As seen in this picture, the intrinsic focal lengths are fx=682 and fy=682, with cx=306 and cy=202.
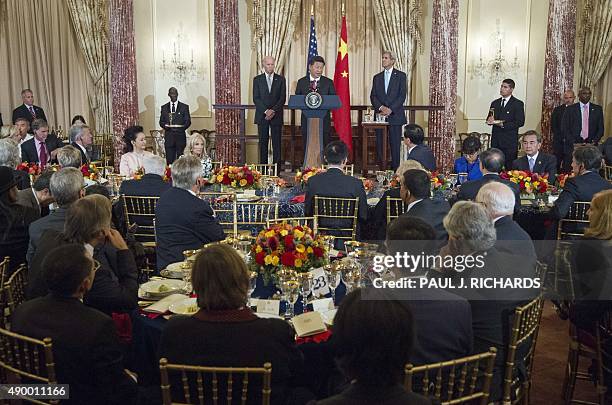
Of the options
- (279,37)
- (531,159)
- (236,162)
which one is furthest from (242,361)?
(279,37)

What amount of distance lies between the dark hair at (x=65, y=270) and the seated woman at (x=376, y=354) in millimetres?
1340

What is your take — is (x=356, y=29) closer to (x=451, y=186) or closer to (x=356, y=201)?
(x=451, y=186)

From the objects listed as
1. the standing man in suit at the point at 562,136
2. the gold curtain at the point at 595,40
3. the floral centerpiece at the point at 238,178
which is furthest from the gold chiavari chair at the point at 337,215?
the gold curtain at the point at 595,40

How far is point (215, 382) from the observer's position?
248 cm

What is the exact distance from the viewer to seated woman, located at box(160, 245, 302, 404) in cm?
254

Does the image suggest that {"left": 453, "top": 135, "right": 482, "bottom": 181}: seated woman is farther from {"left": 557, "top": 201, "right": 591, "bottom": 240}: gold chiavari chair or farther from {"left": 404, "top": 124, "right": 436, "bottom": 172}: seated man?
{"left": 557, "top": 201, "right": 591, "bottom": 240}: gold chiavari chair

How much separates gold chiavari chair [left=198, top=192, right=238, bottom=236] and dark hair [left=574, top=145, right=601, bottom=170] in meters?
2.95

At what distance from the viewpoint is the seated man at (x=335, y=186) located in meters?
5.79

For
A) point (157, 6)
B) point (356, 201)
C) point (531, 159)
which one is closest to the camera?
point (356, 201)

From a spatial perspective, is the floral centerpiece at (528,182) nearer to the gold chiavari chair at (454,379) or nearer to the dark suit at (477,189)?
the dark suit at (477,189)

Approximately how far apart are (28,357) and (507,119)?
892 centimetres

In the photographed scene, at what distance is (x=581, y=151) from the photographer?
19.1 feet

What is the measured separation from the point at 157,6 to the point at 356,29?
3.76 metres

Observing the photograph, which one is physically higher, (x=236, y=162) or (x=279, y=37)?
(x=279, y=37)
